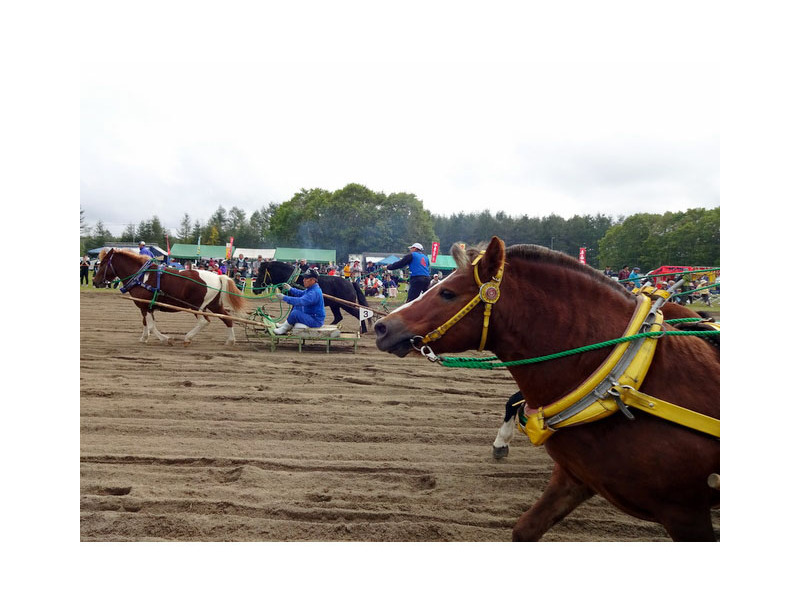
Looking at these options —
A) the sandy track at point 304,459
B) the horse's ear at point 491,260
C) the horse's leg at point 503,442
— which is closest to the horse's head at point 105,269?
the sandy track at point 304,459

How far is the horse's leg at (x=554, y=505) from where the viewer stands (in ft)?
8.91

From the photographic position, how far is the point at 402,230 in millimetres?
38094

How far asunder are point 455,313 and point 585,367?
2.13 ft

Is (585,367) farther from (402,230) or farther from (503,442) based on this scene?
(402,230)

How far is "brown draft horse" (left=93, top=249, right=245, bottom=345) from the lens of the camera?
10.8 metres

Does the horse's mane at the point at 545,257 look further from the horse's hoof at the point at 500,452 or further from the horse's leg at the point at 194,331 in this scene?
the horse's leg at the point at 194,331

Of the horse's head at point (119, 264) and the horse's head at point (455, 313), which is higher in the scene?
the horse's head at point (119, 264)

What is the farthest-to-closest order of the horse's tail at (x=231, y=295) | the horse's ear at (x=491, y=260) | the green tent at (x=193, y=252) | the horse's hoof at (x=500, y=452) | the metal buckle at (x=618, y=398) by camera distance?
the green tent at (x=193, y=252) < the horse's tail at (x=231, y=295) < the horse's hoof at (x=500, y=452) < the horse's ear at (x=491, y=260) < the metal buckle at (x=618, y=398)

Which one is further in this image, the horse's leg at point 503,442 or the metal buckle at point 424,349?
the horse's leg at point 503,442

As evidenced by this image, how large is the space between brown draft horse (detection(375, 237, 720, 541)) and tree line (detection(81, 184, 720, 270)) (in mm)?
1101

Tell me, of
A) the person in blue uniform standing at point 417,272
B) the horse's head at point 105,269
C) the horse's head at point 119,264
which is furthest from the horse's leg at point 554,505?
the horse's head at point 105,269

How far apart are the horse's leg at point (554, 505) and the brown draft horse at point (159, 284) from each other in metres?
9.12

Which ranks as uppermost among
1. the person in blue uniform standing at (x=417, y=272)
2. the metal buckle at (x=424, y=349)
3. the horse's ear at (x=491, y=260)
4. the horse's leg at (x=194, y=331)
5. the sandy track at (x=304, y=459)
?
the person in blue uniform standing at (x=417, y=272)

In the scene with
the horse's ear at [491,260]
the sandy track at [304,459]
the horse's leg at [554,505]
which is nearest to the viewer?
the horse's ear at [491,260]
